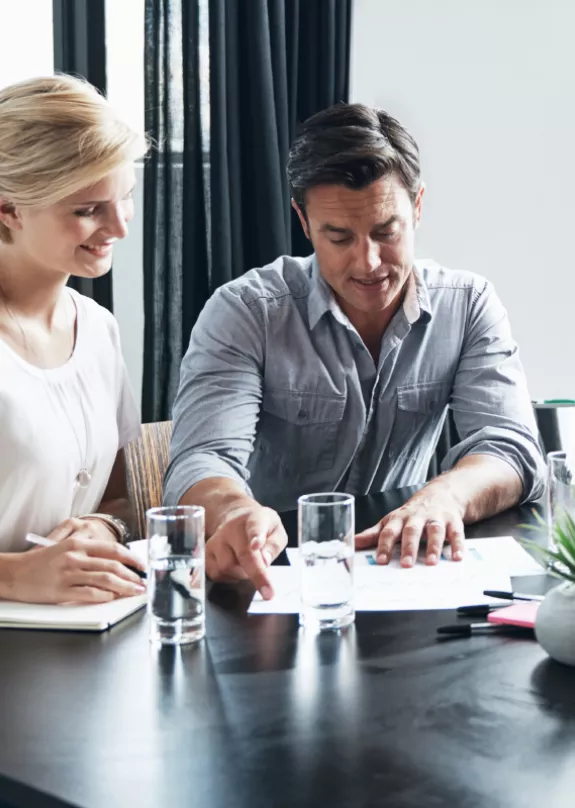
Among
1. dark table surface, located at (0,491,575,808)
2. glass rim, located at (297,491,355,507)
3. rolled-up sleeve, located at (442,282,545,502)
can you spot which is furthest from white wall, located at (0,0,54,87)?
dark table surface, located at (0,491,575,808)

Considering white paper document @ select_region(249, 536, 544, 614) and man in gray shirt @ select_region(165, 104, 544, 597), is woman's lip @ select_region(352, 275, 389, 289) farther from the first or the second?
white paper document @ select_region(249, 536, 544, 614)

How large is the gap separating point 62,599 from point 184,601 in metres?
0.18

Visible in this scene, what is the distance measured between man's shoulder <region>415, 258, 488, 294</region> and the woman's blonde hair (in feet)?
2.40

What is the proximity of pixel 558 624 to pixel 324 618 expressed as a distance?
0.26 metres

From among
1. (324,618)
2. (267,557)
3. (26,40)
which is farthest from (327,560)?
(26,40)

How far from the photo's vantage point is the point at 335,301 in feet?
6.49

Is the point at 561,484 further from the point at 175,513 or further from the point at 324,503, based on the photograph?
the point at 175,513

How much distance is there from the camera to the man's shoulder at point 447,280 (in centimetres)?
206

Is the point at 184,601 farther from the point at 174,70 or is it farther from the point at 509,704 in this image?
the point at 174,70

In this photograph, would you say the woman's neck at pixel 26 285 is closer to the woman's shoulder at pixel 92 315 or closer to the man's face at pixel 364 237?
the woman's shoulder at pixel 92 315

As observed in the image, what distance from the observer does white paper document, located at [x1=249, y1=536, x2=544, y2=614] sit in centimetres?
118

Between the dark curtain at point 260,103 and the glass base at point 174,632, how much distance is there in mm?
2037

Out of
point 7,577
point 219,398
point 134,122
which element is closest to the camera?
point 7,577

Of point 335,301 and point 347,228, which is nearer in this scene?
point 347,228
